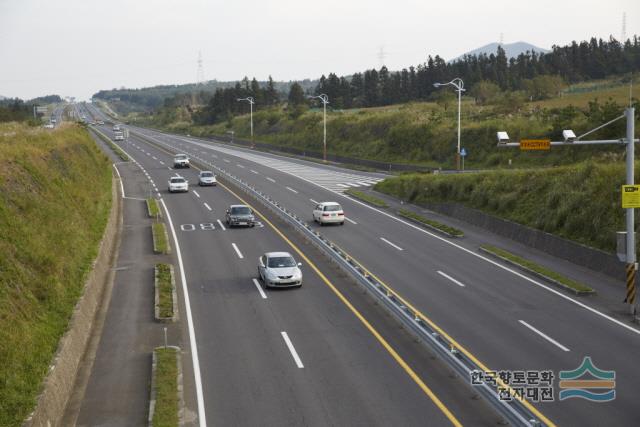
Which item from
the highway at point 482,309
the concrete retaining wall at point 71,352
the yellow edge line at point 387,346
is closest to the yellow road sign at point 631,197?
the highway at point 482,309

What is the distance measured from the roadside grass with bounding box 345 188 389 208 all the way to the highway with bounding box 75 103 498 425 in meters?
18.8

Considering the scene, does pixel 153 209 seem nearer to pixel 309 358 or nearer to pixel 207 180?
pixel 207 180

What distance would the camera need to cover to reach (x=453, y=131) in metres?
84.8

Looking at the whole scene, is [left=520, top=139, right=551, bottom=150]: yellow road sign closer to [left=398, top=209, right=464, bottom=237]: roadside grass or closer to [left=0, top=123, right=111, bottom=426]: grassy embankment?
A: [left=398, top=209, right=464, bottom=237]: roadside grass

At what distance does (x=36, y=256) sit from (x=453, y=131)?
6778 cm

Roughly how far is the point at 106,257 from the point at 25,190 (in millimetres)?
5513

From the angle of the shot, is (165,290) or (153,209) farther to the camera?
(153,209)

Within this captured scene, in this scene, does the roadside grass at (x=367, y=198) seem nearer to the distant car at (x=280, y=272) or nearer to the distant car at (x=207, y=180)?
the distant car at (x=207, y=180)

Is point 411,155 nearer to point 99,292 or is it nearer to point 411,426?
point 99,292

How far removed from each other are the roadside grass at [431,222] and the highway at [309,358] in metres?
10.5

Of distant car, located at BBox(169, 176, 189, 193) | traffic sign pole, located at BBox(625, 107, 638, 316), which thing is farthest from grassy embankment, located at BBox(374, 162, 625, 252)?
distant car, located at BBox(169, 176, 189, 193)

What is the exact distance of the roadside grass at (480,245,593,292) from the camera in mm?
28125

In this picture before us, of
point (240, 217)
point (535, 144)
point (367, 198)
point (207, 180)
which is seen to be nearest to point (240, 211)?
point (240, 217)

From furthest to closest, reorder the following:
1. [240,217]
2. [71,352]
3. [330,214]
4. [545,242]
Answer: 1. [330,214]
2. [240,217]
3. [545,242]
4. [71,352]
